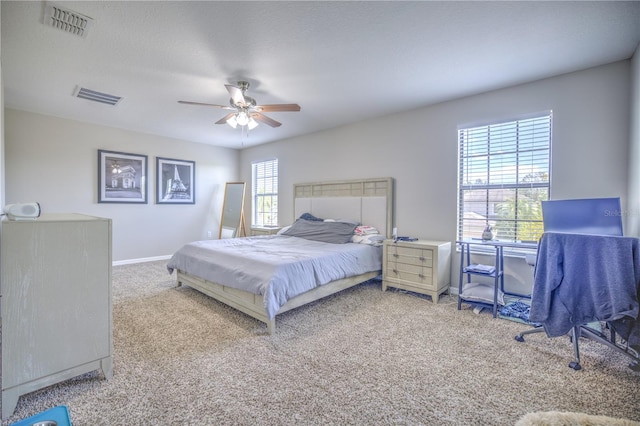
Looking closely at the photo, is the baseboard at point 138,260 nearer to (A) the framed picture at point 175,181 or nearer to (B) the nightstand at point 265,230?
(A) the framed picture at point 175,181

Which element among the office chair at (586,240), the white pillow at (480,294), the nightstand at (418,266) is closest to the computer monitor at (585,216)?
the office chair at (586,240)

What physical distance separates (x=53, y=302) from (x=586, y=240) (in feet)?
11.4

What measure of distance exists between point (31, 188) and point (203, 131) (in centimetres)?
267

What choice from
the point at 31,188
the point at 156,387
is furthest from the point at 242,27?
the point at 31,188

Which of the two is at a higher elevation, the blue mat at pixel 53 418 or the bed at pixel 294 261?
the bed at pixel 294 261

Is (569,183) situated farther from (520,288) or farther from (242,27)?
(242,27)

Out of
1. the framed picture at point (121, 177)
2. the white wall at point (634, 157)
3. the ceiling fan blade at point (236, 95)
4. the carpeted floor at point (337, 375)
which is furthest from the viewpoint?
the framed picture at point (121, 177)

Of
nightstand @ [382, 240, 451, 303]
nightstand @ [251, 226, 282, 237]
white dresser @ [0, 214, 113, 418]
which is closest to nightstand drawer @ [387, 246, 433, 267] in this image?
nightstand @ [382, 240, 451, 303]

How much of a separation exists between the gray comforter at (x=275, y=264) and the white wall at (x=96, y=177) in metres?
2.22

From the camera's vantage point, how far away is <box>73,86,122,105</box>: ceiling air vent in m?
3.39

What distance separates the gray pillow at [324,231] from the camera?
4.03 meters

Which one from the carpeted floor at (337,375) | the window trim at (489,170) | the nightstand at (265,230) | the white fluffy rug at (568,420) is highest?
the window trim at (489,170)

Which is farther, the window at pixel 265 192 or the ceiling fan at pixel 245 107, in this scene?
the window at pixel 265 192

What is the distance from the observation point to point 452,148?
11.8ft
